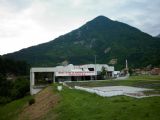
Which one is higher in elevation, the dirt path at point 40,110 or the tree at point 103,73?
the tree at point 103,73

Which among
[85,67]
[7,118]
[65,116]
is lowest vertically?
[7,118]

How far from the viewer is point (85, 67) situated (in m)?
97.1

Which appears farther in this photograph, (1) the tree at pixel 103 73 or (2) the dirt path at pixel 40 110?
(1) the tree at pixel 103 73

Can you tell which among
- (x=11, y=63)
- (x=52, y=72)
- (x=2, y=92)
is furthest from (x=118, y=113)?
(x=11, y=63)

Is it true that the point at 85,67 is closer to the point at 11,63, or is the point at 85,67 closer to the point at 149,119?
the point at 11,63

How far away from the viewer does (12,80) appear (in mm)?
111312

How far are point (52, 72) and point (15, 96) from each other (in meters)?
15.3

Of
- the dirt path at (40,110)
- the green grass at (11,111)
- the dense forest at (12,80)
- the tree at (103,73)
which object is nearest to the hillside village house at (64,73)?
the tree at (103,73)

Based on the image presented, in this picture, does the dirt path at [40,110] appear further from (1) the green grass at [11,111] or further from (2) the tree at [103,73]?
(2) the tree at [103,73]

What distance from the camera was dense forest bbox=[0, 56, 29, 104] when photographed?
7719 cm

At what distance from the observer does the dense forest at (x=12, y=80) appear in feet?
253

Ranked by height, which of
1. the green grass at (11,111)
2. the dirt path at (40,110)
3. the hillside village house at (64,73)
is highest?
the hillside village house at (64,73)

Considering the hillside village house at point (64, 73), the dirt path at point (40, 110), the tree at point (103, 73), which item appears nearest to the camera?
the dirt path at point (40, 110)

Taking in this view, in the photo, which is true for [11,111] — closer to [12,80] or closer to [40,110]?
[40,110]
